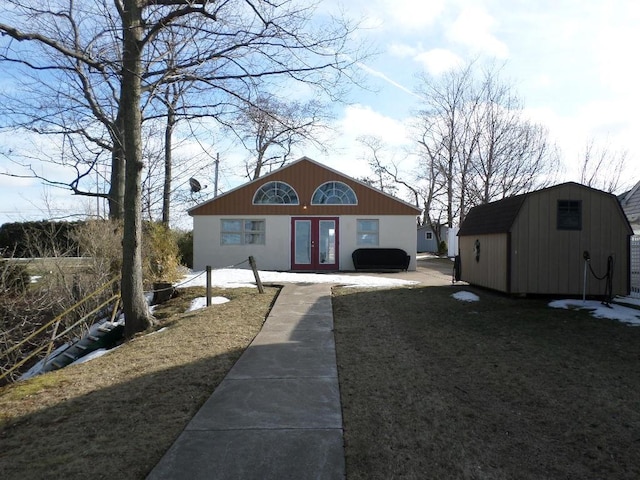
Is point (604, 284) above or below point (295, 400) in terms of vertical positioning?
above

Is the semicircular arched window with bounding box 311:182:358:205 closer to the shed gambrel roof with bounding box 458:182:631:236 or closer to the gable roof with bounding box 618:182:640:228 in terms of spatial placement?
the shed gambrel roof with bounding box 458:182:631:236

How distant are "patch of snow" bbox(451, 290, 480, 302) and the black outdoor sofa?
9037 millimetres

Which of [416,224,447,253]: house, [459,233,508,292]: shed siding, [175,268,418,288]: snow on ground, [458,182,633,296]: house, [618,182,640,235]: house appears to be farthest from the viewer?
[416,224,447,253]: house

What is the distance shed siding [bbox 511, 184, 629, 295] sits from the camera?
10453 millimetres

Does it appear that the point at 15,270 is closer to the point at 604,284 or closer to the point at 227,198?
the point at 227,198

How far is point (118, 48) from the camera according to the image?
8.98 metres

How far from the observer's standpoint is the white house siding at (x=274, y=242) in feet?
69.8

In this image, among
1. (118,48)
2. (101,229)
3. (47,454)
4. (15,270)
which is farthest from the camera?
(15,270)

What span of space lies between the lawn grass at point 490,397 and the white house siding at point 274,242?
12.4m

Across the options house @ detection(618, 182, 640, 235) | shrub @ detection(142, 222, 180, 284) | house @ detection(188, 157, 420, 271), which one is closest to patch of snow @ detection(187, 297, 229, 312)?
shrub @ detection(142, 222, 180, 284)

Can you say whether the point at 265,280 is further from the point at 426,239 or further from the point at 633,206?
the point at 426,239

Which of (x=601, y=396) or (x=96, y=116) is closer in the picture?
(x=601, y=396)

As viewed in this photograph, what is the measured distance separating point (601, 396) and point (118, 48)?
30.8ft

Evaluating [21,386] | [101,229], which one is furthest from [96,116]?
[21,386]
